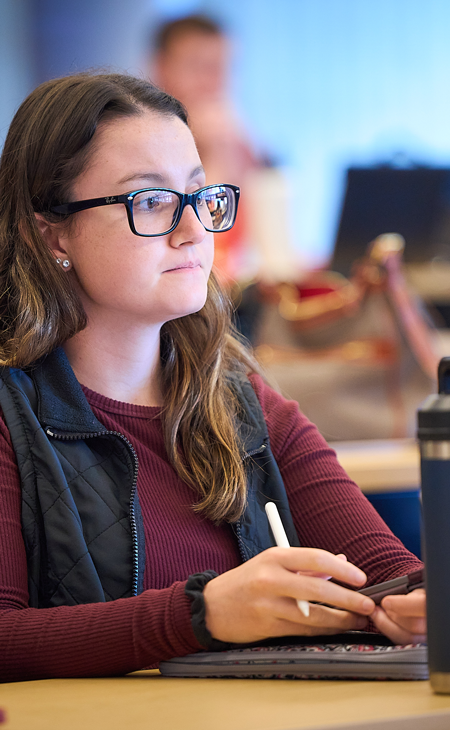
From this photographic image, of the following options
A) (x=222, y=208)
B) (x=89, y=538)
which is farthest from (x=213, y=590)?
(x=222, y=208)

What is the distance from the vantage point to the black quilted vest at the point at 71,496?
3.18 feet

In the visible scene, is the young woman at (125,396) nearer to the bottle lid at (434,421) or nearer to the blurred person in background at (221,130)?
the bottle lid at (434,421)

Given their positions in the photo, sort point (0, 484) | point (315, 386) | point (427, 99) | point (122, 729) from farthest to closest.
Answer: point (427, 99) → point (315, 386) → point (0, 484) → point (122, 729)

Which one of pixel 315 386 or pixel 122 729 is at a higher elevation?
pixel 122 729

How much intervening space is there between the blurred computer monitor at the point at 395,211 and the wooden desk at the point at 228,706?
261 centimetres

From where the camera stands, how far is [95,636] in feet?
2.63

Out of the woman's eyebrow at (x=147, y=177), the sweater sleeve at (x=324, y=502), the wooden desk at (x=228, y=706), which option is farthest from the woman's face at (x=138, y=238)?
the wooden desk at (x=228, y=706)

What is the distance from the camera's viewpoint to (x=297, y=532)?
3.81 feet

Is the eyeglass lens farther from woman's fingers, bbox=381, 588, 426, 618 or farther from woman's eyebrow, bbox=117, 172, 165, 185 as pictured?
woman's fingers, bbox=381, 588, 426, 618

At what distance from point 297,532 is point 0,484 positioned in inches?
16.8

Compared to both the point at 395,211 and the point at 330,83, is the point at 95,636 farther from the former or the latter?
the point at 330,83

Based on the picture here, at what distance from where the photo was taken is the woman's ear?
1142 millimetres

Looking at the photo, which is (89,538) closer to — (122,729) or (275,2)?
(122,729)

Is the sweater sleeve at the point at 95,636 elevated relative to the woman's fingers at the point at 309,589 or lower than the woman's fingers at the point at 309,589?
lower
